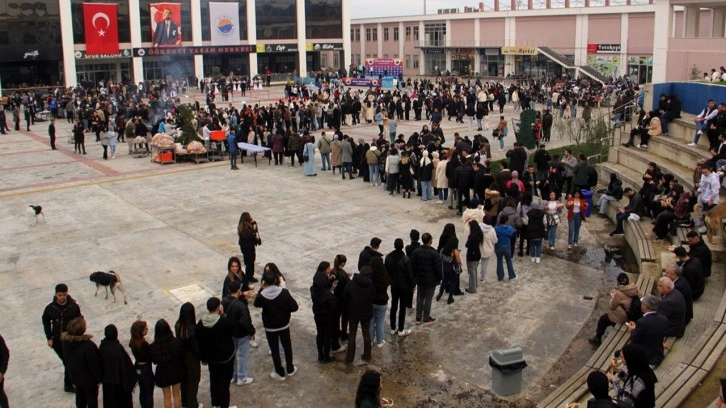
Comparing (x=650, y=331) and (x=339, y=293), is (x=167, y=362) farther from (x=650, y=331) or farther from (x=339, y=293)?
(x=650, y=331)

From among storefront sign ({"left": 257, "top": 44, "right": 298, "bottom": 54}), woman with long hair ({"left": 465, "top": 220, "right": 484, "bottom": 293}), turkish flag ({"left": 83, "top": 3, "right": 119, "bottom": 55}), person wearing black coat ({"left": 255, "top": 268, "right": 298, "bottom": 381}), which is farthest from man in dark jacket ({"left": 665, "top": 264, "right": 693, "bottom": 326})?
A: storefront sign ({"left": 257, "top": 44, "right": 298, "bottom": 54})

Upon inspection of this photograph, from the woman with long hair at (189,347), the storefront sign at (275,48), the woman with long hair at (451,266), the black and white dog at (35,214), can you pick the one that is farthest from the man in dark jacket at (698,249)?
the storefront sign at (275,48)

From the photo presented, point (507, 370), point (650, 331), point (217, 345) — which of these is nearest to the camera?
point (217, 345)

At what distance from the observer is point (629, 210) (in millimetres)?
15516

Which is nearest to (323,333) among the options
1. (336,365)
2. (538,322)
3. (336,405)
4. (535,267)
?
(336,365)

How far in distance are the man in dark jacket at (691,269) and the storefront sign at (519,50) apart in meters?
57.8

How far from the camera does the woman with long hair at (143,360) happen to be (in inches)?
309

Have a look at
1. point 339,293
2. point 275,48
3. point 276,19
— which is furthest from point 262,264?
point 276,19

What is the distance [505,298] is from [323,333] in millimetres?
3937

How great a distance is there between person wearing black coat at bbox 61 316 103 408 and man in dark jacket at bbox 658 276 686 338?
272 inches

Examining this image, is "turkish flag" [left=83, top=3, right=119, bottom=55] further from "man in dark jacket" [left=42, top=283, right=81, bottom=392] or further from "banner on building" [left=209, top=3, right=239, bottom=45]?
"man in dark jacket" [left=42, top=283, right=81, bottom=392]

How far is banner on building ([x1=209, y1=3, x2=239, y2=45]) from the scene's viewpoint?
6262 centimetres

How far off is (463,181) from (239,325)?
10.0 meters

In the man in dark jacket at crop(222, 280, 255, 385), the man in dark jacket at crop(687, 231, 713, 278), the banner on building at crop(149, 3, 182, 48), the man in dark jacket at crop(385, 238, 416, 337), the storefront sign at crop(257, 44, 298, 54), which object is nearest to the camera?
the man in dark jacket at crop(222, 280, 255, 385)
